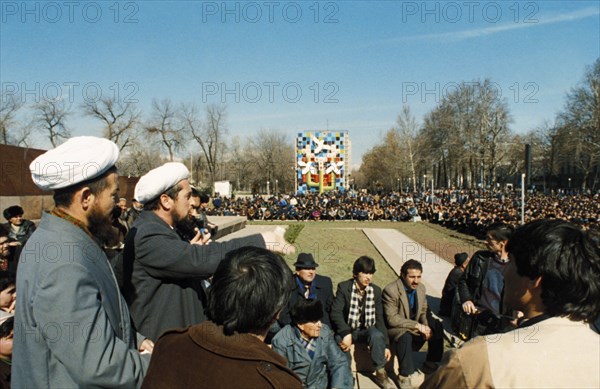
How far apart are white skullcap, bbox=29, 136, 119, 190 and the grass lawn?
904 cm

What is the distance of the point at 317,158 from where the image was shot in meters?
64.3

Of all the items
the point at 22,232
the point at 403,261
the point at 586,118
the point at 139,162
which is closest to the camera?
the point at 22,232

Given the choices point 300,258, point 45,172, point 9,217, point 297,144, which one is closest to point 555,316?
point 45,172

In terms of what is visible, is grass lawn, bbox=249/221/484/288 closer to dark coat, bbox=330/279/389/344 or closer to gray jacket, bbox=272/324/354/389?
dark coat, bbox=330/279/389/344

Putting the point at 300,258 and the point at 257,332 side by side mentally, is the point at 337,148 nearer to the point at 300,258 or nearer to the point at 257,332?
the point at 300,258

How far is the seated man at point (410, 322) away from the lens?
17.7 ft

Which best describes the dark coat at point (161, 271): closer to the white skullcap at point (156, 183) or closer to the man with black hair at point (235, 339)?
the white skullcap at point (156, 183)

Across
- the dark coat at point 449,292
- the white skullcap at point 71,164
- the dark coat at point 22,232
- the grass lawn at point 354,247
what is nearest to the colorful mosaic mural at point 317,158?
the grass lawn at point 354,247

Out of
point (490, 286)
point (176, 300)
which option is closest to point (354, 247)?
point (490, 286)

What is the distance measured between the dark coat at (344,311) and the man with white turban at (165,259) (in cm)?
308

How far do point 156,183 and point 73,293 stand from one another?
950mm

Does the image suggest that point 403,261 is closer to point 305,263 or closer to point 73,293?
point 305,263

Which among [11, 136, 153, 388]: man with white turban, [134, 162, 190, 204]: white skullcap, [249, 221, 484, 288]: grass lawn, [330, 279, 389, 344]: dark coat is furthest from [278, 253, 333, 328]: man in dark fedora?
[249, 221, 484, 288]: grass lawn

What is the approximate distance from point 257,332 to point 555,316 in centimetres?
103
